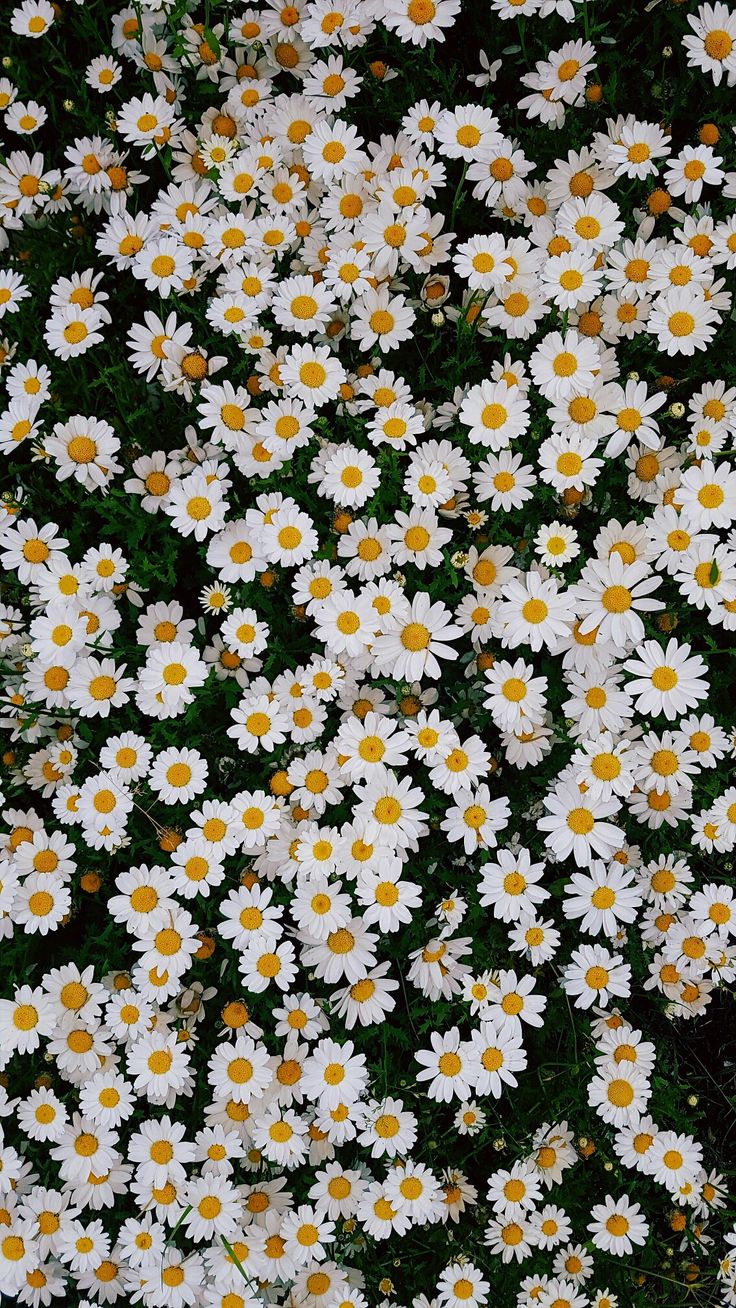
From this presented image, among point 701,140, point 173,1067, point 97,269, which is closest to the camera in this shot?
point 173,1067

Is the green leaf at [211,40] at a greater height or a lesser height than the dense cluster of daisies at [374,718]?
greater

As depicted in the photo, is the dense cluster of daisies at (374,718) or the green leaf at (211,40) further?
the green leaf at (211,40)

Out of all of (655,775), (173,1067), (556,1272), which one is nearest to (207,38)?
(655,775)

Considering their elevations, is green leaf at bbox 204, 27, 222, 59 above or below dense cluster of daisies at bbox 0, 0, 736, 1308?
above

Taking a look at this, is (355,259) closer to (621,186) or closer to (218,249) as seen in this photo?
(218,249)

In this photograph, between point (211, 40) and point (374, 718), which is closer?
point (374, 718)

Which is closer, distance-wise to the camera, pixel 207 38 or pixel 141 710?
pixel 141 710

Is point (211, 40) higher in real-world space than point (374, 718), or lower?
higher

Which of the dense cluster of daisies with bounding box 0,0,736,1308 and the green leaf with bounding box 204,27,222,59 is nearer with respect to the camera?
the dense cluster of daisies with bounding box 0,0,736,1308
